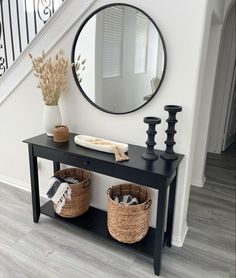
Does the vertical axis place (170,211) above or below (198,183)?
above

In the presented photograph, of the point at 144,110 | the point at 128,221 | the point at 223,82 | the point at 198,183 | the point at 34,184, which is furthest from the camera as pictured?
the point at 223,82

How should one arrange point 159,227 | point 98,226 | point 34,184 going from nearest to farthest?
point 159,227
point 98,226
point 34,184

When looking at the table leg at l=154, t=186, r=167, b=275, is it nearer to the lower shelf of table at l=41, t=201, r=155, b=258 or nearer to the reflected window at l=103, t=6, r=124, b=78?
the lower shelf of table at l=41, t=201, r=155, b=258

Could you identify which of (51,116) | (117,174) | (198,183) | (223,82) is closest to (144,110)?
(117,174)

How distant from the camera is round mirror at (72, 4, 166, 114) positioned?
5.72 feet

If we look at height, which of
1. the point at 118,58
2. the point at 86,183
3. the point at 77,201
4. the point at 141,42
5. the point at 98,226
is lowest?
the point at 98,226

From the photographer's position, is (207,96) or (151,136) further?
(207,96)

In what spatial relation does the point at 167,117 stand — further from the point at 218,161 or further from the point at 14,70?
the point at 218,161

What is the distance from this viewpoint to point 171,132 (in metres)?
1.68

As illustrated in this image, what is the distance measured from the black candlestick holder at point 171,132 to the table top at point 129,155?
0.04 m

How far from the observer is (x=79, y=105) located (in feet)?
7.00

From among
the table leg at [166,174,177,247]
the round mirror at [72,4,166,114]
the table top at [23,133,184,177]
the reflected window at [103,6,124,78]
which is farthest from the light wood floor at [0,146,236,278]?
the reflected window at [103,6,124,78]

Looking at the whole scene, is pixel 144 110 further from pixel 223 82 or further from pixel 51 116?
pixel 223 82

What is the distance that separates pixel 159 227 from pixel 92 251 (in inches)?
24.8
